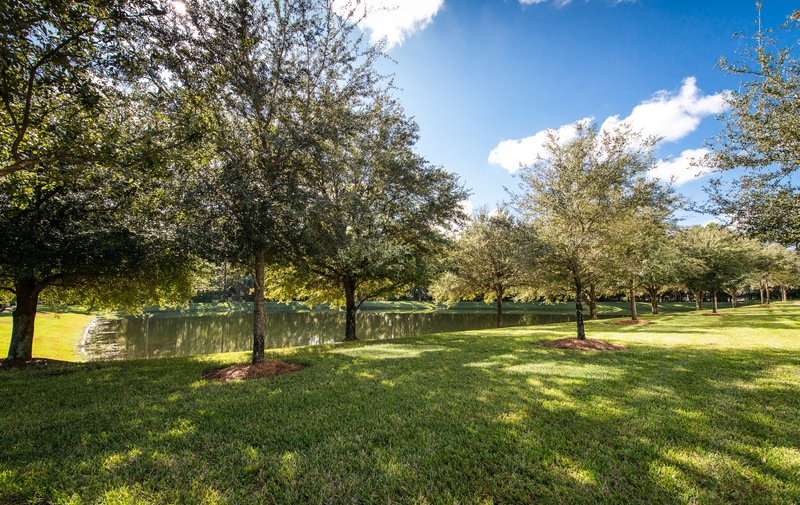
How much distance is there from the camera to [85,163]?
6.06m

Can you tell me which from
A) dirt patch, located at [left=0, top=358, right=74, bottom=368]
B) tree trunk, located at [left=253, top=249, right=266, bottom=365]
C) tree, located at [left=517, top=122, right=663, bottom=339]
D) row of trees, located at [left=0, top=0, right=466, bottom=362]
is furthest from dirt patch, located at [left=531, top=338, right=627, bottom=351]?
dirt patch, located at [left=0, top=358, right=74, bottom=368]

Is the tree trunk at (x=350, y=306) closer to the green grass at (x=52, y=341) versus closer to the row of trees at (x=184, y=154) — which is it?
the row of trees at (x=184, y=154)

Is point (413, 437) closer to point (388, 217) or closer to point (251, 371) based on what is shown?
point (251, 371)

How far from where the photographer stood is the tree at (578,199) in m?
12.7

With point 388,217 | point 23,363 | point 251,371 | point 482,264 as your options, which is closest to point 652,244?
point 482,264

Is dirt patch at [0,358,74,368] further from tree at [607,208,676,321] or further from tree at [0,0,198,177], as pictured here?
tree at [607,208,676,321]

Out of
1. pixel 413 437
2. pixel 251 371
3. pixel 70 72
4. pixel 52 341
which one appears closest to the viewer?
pixel 413 437

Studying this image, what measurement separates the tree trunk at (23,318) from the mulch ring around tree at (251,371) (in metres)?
6.73

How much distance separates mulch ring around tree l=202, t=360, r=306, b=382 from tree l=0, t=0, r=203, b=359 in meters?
3.78

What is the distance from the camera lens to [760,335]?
14688mm

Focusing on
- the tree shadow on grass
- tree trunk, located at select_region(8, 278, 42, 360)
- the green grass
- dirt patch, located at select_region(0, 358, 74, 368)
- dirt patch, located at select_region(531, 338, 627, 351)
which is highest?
tree trunk, located at select_region(8, 278, 42, 360)

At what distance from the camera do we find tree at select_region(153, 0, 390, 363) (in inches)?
326

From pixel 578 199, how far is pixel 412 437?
1219 centimetres

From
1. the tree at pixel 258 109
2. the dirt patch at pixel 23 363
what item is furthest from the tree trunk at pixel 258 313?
the dirt patch at pixel 23 363
